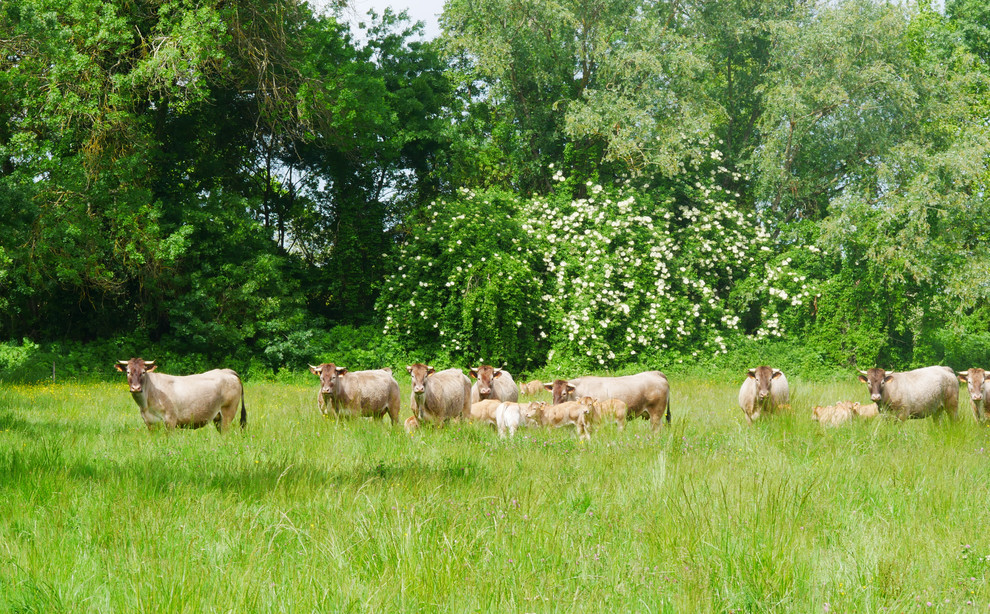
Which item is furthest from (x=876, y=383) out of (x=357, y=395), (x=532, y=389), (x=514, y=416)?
(x=357, y=395)

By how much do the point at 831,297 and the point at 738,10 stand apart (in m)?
11.0

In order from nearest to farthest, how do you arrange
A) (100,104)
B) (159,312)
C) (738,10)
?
(100,104) → (159,312) → (738,10)

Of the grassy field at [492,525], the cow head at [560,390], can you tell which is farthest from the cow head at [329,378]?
the cow head at [560,390]

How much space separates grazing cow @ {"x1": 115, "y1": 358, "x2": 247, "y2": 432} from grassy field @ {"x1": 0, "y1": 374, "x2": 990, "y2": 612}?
107 centimetres

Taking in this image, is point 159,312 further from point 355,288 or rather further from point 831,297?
point 831,297

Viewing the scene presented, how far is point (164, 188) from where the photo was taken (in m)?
21.5

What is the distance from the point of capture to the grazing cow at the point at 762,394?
11648 millimetres

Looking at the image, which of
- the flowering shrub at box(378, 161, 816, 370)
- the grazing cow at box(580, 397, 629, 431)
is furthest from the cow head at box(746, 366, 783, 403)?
the flowering shrub at box(378, 161, 816, 370)

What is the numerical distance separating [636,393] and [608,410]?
4.37 feet

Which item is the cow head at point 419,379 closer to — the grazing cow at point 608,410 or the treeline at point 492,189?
the grazing cow at point 608,410

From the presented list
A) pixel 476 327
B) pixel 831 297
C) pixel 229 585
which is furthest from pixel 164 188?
pixel 831 297

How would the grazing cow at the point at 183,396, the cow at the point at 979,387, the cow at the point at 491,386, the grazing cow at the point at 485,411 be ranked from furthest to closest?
the cow at the point at 491,386, the grazing cow at the point at 485,411, the cow at the point at 979,387, the grazing cow at the point at 183,396

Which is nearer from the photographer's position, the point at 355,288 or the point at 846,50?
the point at 846,50

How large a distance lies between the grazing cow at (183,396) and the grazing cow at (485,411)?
3.72 meters
